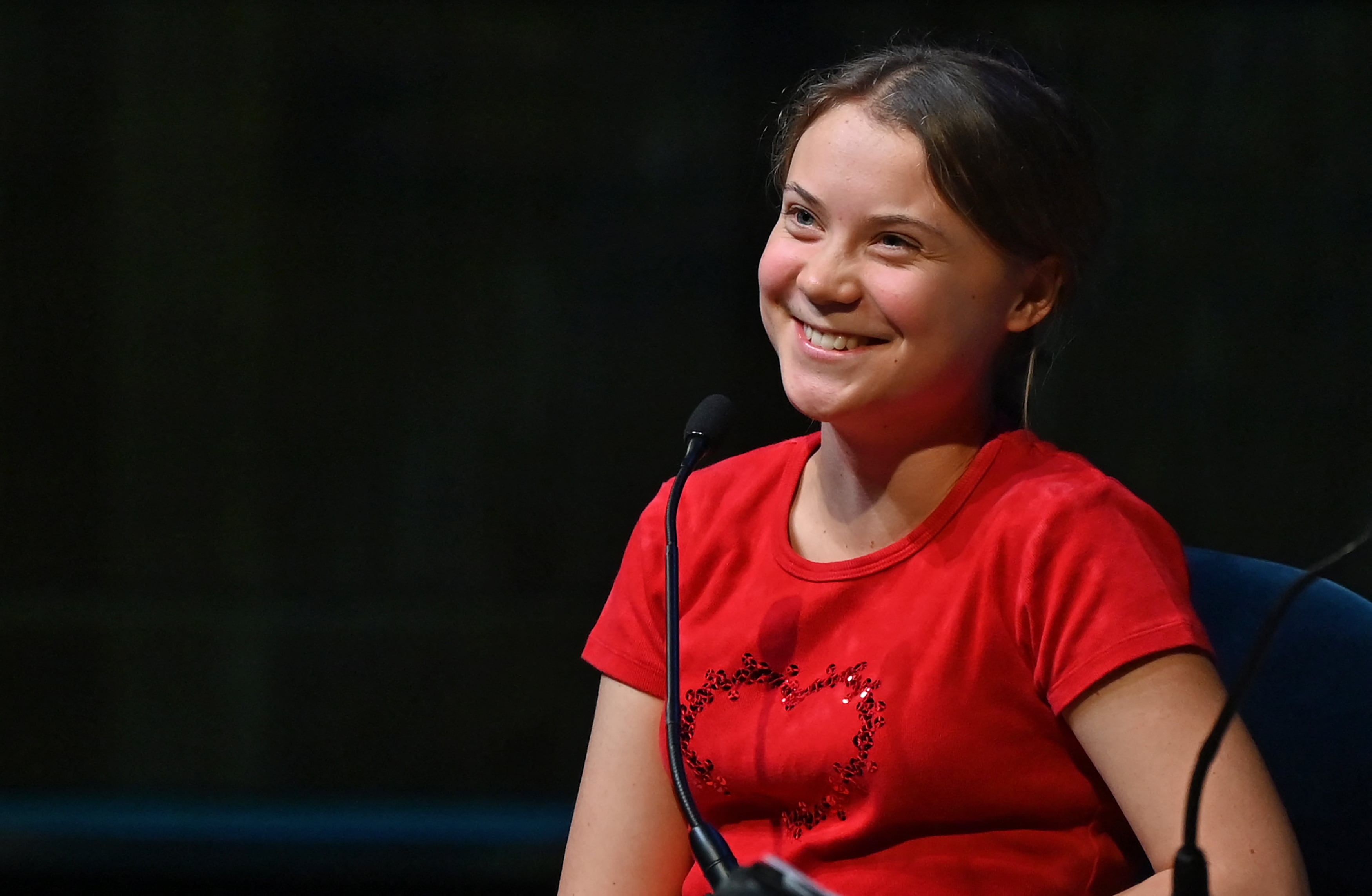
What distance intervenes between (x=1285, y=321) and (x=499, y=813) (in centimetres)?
168

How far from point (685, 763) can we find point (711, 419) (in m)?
0.29

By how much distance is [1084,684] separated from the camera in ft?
3.26

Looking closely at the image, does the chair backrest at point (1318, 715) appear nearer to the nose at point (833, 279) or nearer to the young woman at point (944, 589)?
the young woman at point (944, 589)

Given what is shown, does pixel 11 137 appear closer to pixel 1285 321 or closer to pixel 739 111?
pixel 739 111

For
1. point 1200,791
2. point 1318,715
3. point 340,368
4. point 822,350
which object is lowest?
point 340,368

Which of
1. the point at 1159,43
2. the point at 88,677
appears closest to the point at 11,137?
the point at 88,677

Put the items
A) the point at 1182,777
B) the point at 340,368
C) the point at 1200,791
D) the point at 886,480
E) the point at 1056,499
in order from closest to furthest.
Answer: the point at 1200,791 < the point at 1182,777 < the point at 1056,499 < the point at 886,480 < the point at 340,368

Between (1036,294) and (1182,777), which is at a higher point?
(1036,294)

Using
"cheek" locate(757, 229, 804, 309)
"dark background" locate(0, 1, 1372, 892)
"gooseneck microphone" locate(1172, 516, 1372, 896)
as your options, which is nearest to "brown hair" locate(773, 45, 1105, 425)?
"cheek" locate(757, 229, 804, 309)

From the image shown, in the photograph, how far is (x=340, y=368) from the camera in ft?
9.08

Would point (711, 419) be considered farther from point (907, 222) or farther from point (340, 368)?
point (340, 368)

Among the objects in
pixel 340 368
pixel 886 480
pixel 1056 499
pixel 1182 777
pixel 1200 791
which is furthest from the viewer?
pixel 340 368

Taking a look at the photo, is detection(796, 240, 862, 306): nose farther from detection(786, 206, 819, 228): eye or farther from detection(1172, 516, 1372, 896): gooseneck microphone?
detection(1172, 516, 1372, 896): gooseneck microphone

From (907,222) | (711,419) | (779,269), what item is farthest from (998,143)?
(711,419)
